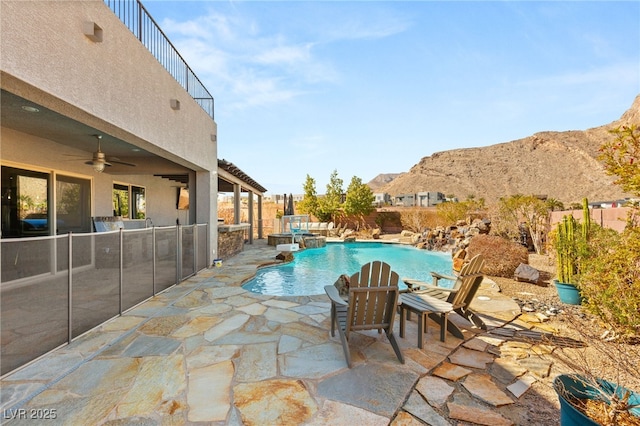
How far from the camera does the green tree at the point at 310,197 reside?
26.4m

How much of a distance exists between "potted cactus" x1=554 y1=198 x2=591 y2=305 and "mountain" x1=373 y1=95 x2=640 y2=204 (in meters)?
A: 44.3

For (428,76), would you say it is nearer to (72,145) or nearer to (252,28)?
(252,28)

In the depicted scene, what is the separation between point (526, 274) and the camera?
720cm

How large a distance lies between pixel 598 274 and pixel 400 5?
26.0ft

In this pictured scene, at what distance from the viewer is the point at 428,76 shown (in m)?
12.2

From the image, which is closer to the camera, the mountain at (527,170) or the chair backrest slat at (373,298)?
the chair backrest slat at (373,298)

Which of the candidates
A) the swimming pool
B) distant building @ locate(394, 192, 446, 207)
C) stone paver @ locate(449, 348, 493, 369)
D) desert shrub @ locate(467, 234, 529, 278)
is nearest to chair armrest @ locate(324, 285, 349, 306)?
stone paver @ locate(449, 348, 493, 369)

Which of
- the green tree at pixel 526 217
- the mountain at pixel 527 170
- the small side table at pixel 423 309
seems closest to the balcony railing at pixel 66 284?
the small side table at pixel 423 309

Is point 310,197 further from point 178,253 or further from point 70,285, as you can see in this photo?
point 70,285

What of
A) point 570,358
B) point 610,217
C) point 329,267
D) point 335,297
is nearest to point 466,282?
point 570,358

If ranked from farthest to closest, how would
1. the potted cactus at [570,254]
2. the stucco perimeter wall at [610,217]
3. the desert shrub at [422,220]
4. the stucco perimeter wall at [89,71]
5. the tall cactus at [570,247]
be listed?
1. the desert shrub at [422,220]
2. the stucco perimeter wall at [610,217]
3. the tall cactus at [570,247]
4. the potted cactus at [570,254]
5. the stucco perimeter wall at [89,71]

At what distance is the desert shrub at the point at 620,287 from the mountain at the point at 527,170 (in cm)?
4721

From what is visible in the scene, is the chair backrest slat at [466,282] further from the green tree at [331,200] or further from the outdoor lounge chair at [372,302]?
the green tree at [331,200]

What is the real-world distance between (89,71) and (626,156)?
6.42 m
